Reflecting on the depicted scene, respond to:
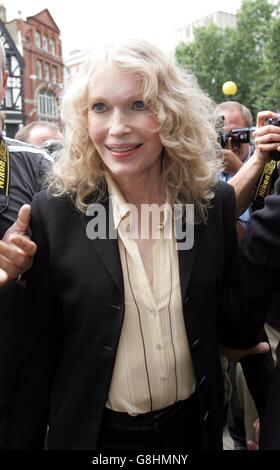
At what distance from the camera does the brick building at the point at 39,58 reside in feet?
119

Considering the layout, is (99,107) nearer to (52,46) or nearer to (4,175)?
(4,175)

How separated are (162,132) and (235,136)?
1436mm

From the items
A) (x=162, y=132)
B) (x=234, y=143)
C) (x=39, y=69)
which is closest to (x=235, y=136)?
(x=234, y=143)

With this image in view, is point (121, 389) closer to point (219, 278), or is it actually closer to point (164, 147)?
point (219, 278)

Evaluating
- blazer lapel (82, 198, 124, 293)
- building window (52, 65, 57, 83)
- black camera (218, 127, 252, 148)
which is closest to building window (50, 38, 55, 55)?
building window (52, 65, 57, 83)

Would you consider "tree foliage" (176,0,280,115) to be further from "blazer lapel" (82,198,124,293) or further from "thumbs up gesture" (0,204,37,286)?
"thumbs up gesture" (0,204,37,286)

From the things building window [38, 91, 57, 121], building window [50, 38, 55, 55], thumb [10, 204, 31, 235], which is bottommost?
thumb [10, 204, 31, 235]

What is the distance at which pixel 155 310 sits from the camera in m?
1.49

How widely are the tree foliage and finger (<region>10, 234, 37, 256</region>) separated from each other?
87.5 feet

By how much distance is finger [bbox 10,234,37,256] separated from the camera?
133cm

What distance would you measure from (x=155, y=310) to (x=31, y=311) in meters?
0.44

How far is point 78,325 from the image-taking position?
150cm
